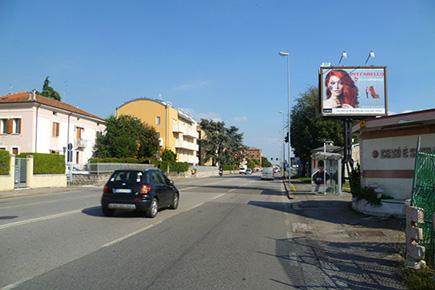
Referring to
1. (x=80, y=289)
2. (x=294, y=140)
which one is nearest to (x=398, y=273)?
(x=80, y=289)

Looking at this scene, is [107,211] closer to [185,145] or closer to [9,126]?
[9,126]

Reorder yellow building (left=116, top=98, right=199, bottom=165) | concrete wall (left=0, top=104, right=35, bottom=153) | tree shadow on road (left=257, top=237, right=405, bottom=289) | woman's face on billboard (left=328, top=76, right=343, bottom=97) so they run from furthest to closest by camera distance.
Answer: yellow building (left=116, top=98, right=199, bottom=165)
concrete wall (left=0, top=104, right=35, bottom=153)
woman's face on billboard (left=328, top=76, right=343, bottom=97)
tree shadow on road (left=257, top=237, right=405, bottom=289)

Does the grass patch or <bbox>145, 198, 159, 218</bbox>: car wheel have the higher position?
<bbox>145, 198, 159, 218</bbox>: car wheel

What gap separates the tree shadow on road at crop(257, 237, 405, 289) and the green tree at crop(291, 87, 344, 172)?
3952cm

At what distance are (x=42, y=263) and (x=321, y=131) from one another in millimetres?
46566

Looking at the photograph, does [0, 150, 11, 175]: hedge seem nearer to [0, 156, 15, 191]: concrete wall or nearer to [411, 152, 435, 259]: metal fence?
[0, 156, 15, 191]: concrete wall

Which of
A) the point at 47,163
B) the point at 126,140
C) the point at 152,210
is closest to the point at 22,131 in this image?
the point at 126,140

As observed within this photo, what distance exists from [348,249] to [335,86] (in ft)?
59.6

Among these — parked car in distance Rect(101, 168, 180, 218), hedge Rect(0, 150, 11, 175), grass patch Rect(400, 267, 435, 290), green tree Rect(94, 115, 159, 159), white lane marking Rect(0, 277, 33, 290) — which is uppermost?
green tree Rect(94, 115, 159, 159)

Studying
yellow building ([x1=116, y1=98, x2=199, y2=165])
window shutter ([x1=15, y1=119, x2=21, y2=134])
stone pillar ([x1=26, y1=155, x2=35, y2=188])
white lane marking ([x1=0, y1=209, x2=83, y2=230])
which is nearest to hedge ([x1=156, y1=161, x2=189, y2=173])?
yellow building ([x1=116, y1=98, x2=199, y2=165])

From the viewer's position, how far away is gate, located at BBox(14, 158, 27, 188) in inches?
1147

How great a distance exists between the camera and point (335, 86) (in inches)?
1045

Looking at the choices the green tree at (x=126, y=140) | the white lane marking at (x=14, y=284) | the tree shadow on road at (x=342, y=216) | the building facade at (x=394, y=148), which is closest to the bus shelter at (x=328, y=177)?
the tree shadow on road at (x=342, y=216)

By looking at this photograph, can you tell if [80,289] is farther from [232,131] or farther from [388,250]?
[232,131]
